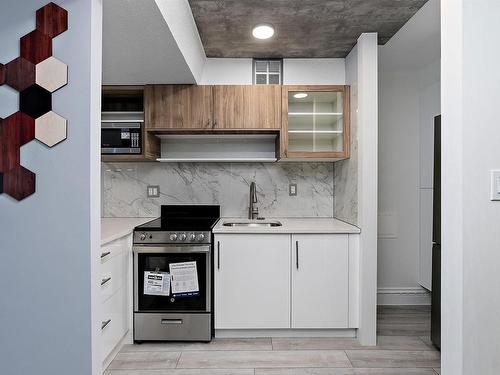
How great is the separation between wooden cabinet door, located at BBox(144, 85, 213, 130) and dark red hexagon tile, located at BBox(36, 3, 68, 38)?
163cm

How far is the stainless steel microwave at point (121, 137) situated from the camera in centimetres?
288

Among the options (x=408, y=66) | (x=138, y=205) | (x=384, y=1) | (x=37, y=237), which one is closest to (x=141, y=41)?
(x=37, y=237)

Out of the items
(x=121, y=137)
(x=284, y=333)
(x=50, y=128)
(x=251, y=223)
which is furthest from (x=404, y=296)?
(x=50, y=128)

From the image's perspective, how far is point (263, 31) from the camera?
248cm

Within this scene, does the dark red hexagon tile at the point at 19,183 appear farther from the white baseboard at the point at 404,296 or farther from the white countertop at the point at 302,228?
the white baseboard at the point at 404,296

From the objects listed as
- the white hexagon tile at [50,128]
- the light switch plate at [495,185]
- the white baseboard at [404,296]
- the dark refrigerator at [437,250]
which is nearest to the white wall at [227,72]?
the dark refrigerator at [437,250]

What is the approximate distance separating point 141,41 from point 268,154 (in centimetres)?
158

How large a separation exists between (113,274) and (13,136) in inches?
50.1

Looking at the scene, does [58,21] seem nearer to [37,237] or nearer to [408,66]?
[37,237]

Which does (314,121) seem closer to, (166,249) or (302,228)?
(302,228)

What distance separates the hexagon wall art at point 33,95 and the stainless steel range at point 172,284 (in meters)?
1.40

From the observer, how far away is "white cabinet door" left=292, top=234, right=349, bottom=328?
265 cm

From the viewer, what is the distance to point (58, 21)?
1.25 meters

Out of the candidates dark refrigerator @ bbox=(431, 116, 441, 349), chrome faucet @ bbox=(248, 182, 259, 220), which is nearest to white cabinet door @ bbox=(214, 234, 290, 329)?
chrome faucet @ bbox=(248, 182, 259, 220)
